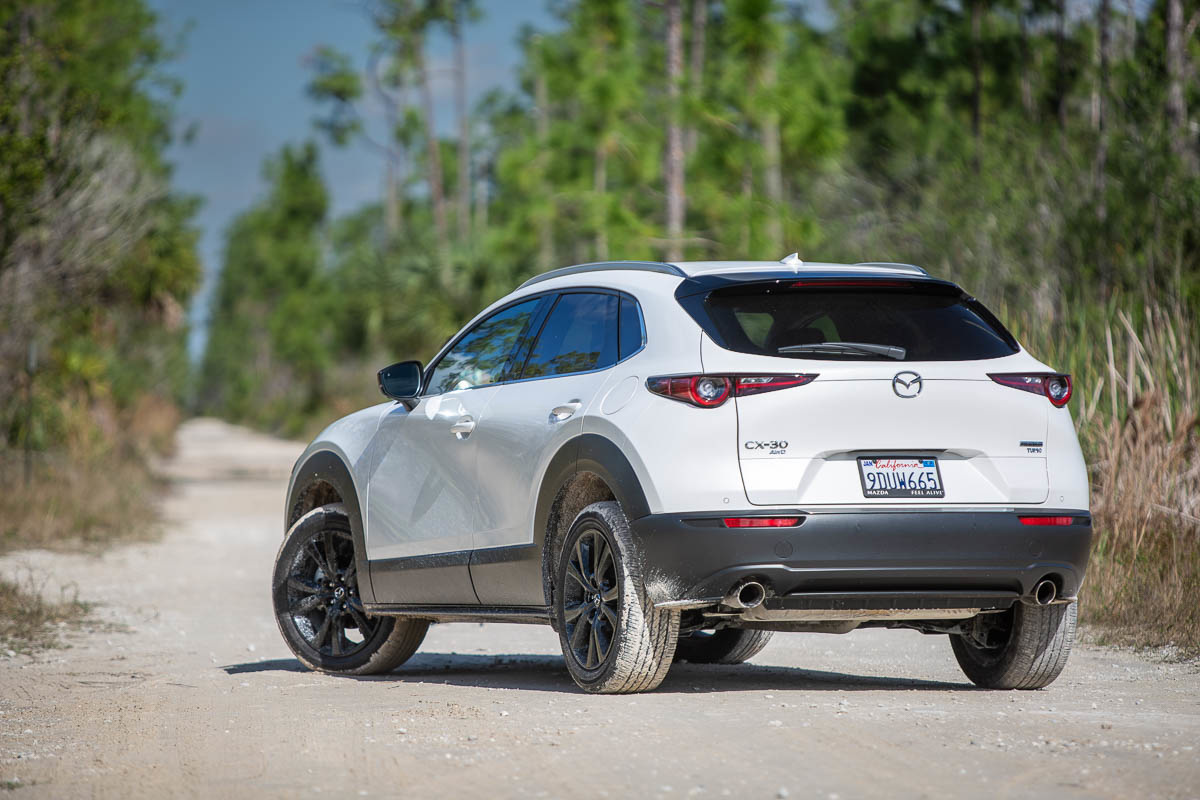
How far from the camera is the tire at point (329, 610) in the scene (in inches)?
351

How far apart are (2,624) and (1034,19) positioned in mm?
30937

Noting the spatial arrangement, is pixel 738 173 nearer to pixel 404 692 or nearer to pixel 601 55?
pixel 601 55

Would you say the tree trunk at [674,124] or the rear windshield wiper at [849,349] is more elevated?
the tree trunk at [674,124]

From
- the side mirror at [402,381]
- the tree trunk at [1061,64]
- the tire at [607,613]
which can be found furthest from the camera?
the tree trunk at [1061,64]

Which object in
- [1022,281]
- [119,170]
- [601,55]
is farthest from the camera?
[601,55]

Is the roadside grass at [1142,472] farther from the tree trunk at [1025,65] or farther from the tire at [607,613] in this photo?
the tree trunk at [1025,65]

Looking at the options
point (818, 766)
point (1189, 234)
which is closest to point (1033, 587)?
point (818, 766)

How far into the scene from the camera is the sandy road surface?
5.41m

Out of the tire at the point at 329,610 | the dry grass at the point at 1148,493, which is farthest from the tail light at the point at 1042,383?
the tire at the point at 329,610

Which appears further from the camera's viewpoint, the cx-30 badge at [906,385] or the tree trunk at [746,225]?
the tree trunk at [746,225]

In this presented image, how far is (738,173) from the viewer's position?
118 feet

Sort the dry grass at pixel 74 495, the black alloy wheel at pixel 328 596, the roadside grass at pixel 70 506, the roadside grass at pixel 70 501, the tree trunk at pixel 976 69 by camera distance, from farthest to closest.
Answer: the tree trunk at pixel 976 69 → the dry grass at pixel 74 495 → the roadside grass at pixel 70 506 → the roadside grass at pixel 70 501 → the black alloy wheel at pixel 328 596

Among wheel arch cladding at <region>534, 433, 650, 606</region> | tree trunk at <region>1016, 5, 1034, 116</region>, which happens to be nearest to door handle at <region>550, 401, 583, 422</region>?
wheel arch cladding at <region>534, 433, 650, 606</region>

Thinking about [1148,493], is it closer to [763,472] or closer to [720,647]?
[720,647]
